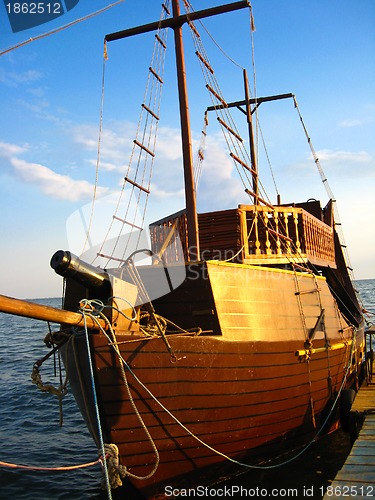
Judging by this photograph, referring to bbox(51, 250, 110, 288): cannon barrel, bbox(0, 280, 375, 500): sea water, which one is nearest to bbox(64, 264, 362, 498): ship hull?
bbox(0, 280, 375, 500): sea water

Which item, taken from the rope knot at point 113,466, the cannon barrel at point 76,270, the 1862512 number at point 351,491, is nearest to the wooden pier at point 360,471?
the 1862512 number at point 351,491

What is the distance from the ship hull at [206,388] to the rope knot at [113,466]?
157 mm

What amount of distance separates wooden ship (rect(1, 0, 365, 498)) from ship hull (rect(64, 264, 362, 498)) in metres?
0.02

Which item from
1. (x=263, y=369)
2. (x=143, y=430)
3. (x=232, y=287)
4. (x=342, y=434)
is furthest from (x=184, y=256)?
(x=342, y=434)

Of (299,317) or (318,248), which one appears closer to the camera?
(299,317)

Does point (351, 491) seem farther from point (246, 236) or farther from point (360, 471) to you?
point (246, 236)

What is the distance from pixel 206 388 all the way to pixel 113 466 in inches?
61.0

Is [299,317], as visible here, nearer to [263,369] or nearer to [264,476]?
[263,369]

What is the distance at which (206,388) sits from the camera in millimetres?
6301

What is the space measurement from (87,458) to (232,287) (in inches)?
207

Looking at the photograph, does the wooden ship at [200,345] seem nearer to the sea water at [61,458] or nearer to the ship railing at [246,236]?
the ship railing at [246,236]

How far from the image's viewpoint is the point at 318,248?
10922 millimetres

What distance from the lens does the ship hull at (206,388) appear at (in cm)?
574

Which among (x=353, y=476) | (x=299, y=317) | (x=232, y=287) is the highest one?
(x=232, y=287)
